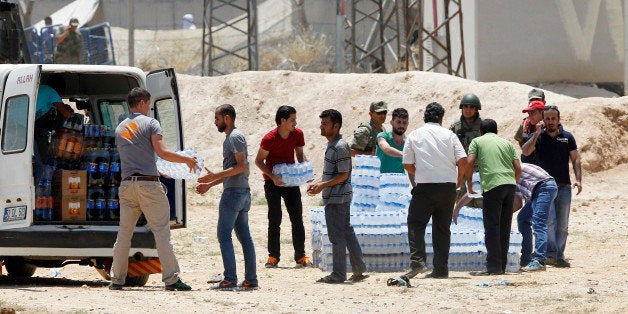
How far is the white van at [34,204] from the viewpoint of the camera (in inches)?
448

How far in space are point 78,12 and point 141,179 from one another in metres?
36.9

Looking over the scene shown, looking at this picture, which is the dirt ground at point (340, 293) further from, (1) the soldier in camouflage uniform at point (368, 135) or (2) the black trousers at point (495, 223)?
(1) the soldier in camouflage uniform at point (368, 135)

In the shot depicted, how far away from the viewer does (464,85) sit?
26.0 meters

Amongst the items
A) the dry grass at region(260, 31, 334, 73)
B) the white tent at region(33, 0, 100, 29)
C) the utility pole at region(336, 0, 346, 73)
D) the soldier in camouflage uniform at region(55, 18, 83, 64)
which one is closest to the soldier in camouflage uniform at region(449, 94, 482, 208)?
the soldier in camouflage uniform at region(55, 18, 83, 64)

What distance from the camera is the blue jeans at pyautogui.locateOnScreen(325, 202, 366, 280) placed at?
1195 cm

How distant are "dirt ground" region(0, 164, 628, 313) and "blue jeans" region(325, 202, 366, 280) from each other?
175 millimetres

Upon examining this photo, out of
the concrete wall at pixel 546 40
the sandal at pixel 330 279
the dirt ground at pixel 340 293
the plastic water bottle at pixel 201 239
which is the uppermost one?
the concrete wall at pixel 546 40

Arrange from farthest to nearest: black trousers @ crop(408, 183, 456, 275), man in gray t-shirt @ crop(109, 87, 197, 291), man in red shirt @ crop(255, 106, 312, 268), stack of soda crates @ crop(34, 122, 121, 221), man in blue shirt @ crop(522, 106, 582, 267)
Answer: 1. man in blue shirt @ crop(522, 106, 582, 267)
2. man in red shirt @ crop(255, 106, 312, 268)
3. black trousers @ crop(408, 183, 456, 275)
4. stack of soda crates @ crop(34, 122, 121, 221)
5. man in gray t-shirt @ crop(109, 87, 197, 291)

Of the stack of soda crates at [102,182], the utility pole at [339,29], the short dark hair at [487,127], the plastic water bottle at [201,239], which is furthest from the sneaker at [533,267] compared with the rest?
the utility pole at [339,29]

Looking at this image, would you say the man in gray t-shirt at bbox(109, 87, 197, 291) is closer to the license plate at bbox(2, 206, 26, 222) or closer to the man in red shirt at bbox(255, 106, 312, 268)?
the license plate at bbox(2, 206, 26, 222)

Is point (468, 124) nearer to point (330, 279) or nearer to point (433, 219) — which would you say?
point (433, 219)

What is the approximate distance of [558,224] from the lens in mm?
13578

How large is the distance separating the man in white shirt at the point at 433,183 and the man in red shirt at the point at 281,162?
165 cm

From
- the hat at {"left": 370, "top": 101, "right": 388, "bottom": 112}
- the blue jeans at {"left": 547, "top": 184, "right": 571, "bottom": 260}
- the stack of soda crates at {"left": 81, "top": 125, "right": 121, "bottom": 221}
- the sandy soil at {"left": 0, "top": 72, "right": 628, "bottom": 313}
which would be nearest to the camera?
the sandy soil at {"left": 0, "top": 72, "right": 628, "bottom": 313}
